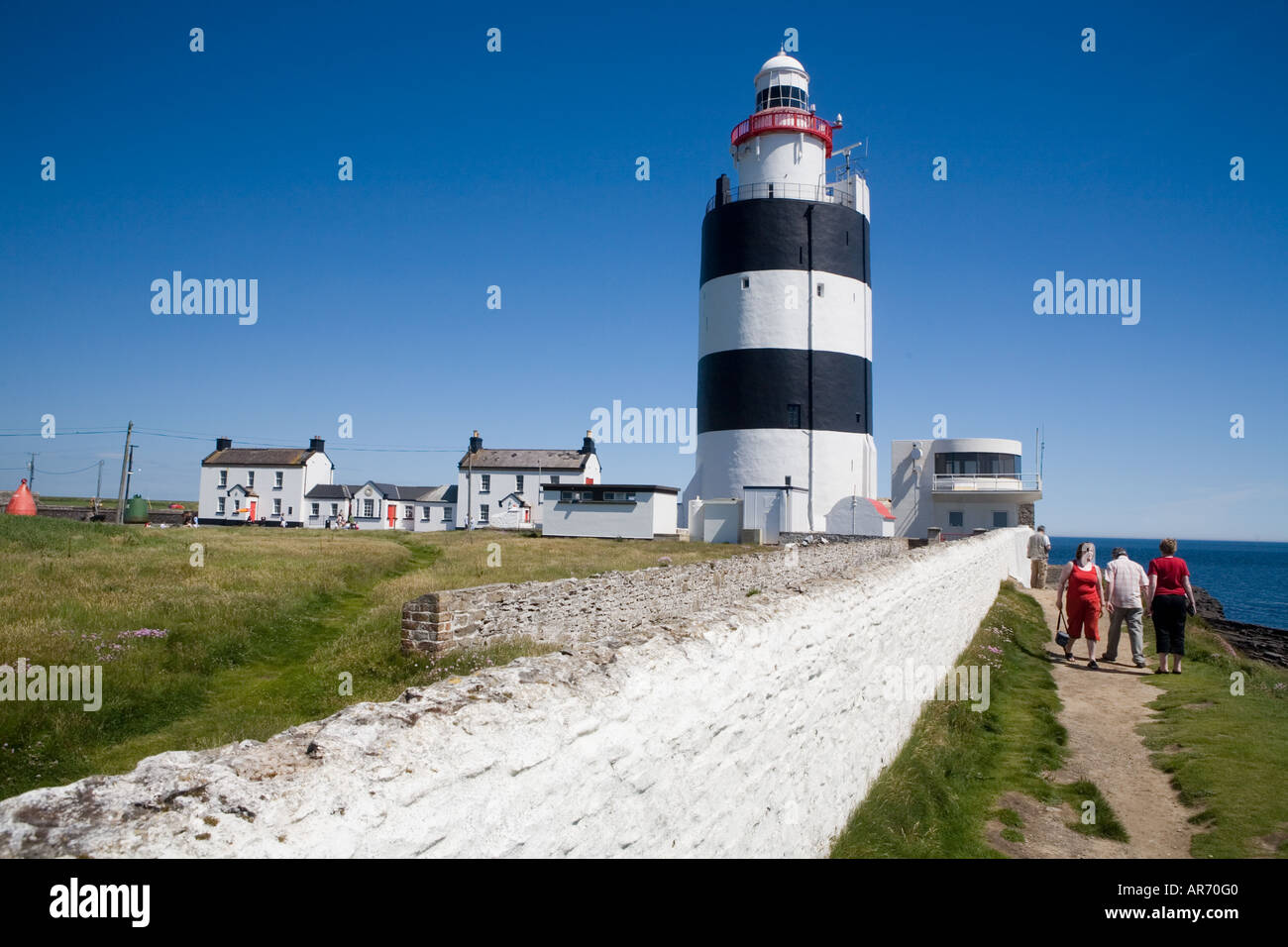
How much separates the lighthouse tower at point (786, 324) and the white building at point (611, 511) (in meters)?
3.14

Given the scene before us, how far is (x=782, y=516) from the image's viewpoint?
33125 millimetres

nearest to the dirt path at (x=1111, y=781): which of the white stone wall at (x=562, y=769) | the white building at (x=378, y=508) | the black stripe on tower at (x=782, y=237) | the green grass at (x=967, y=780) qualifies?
the green grass at (x=967, y=780)

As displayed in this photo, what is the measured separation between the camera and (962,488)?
1630 inches

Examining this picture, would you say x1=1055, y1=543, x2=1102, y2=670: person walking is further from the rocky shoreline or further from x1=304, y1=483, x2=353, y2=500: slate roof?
x1=304, y1=483, x2=353, y2=500: slate roof

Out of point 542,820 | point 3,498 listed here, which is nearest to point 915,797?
point 542,820

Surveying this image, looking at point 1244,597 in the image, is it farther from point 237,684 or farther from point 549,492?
point 237,684

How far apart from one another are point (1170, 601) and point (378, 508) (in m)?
56.6

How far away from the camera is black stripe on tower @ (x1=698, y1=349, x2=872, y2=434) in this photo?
33406mm

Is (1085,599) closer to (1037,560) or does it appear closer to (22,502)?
(1037,560)

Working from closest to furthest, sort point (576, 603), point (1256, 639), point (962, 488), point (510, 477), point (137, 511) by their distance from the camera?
point (576, 603) < point (1256, 639) < point (962, 488) < point (137, 511) < point (510, 477)

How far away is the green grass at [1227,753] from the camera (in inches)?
258

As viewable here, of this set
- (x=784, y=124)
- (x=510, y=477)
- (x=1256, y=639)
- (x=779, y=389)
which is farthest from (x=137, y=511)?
(x=1256, y=639)

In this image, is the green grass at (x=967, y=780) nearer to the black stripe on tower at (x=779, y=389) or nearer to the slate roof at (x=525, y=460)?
the black stripe on tower at (x=779, y=389)

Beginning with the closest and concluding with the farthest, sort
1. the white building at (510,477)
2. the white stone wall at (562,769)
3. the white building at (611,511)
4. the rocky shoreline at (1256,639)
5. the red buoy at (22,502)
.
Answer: the white stone wall at (562,769), the rocky shoreline at (1256,639), the red buoy at (22,502), the white building at (611,511), the white building at (510,477)
